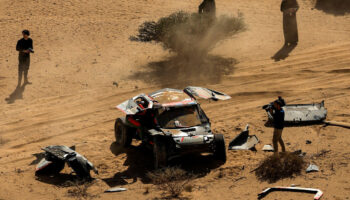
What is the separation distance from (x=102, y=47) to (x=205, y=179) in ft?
36.7

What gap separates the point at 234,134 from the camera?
46.1 feet

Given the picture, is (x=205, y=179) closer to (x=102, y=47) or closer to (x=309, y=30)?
(x=102, y=47)

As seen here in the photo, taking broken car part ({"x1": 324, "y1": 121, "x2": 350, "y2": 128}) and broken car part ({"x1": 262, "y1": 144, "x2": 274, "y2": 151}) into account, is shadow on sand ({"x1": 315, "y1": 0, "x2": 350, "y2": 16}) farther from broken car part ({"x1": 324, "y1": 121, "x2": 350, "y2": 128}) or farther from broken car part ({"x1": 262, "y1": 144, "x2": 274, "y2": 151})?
broken car part ({"x1": 262, "y1": 144, "x2": 274, "y2": 151})

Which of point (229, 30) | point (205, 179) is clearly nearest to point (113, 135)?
point (205, 179)

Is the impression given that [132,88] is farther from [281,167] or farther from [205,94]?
[281,167]

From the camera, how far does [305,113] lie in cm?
1409

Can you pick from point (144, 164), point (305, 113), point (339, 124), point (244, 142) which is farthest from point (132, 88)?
point (339, 124)

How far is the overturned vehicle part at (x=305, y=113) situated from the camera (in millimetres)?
13891

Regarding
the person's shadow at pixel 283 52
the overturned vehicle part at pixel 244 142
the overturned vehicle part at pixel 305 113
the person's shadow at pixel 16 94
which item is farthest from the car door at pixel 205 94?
the person's shadow at pixel 16 94

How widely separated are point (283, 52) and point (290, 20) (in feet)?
4.27

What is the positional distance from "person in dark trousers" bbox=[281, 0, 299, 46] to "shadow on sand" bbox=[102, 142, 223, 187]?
9230 mm

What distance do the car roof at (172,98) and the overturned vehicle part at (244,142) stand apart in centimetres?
159

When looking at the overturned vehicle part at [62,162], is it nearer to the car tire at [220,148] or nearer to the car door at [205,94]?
the car tire at [220,148]

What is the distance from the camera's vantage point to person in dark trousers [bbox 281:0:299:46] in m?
20.0
